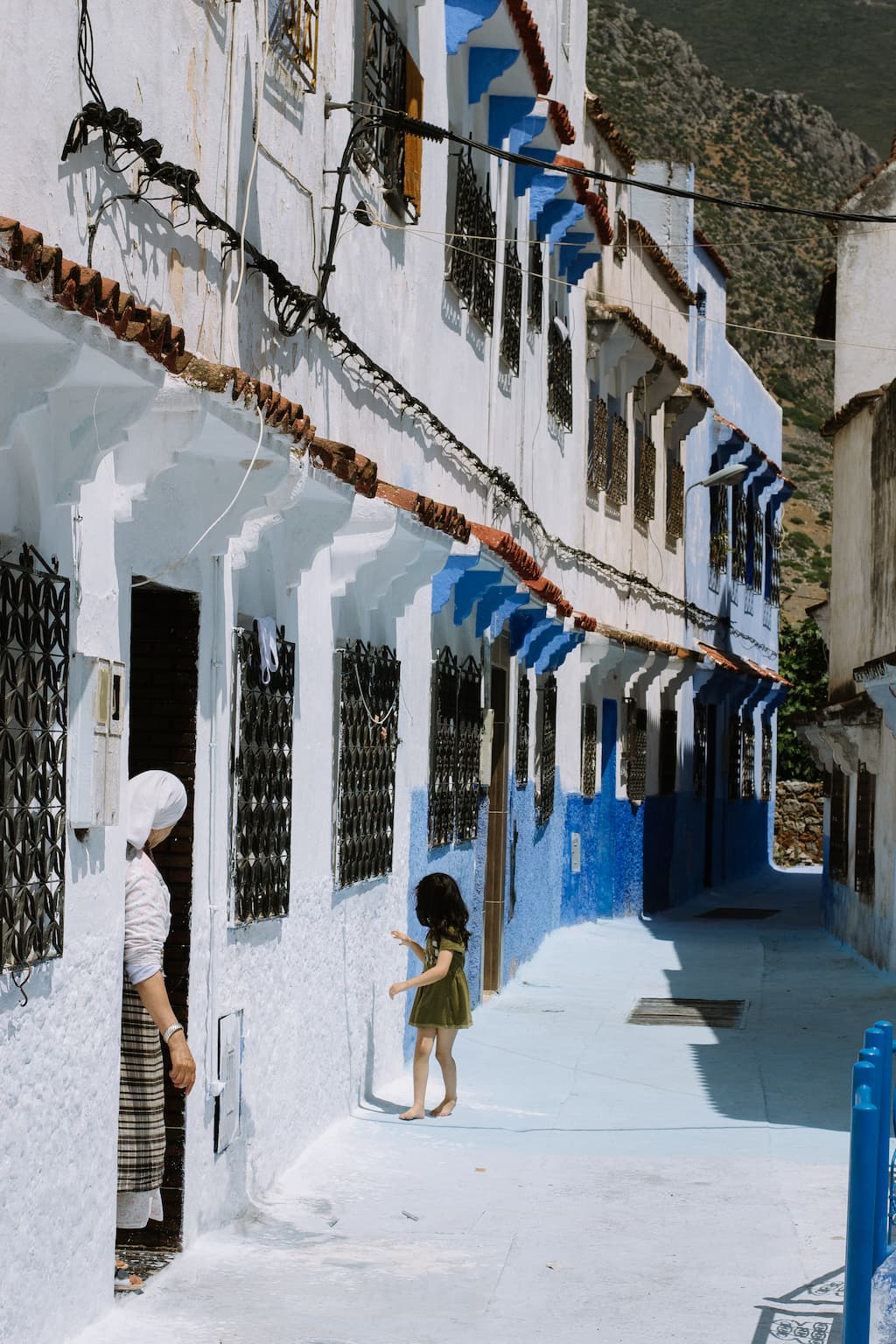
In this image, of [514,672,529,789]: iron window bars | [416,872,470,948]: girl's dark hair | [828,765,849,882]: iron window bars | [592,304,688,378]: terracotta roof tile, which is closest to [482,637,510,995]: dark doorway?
[514,672,529,789]: iron window bars

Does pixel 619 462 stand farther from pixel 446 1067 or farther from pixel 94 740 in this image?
pixel 94 740

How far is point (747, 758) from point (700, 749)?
18.5ft

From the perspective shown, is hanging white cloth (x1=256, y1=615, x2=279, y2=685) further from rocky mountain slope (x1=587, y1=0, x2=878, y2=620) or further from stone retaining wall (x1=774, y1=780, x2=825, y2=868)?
rocky mountain slope (x1=587, y1=0, x2=878, y2=620)

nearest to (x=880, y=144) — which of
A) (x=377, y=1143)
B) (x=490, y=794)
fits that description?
(x=490, y=794)

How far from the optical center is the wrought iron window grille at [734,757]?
33594 millimetres

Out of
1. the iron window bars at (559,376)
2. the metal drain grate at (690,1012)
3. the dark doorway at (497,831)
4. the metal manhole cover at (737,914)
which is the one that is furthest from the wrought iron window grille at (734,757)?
the metal drain grate at (690,1012)

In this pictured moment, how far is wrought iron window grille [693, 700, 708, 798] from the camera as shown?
29.9 metres

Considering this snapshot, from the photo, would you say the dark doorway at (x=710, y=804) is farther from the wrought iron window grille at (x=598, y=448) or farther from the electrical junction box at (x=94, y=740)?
the electrical junction box at (x=94, y=740)

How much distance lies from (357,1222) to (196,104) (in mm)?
4708

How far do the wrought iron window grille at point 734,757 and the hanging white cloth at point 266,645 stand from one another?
2559cm

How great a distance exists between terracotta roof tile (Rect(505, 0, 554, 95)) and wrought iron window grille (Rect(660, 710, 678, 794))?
1343 cm

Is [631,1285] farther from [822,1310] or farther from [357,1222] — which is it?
[357,1222]

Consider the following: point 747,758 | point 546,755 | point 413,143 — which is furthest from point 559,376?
point 747,758

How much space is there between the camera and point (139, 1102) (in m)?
6.96
